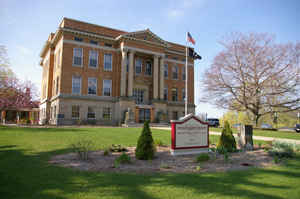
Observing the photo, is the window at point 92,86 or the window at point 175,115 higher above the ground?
the window at point 92,86

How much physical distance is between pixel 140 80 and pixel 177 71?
9103 millimetres

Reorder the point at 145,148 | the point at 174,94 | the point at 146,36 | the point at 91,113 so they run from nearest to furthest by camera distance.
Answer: the point at 145,148 < the point at 91,113 < the point at 146,36 < the point at 174,94

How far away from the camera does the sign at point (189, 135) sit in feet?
28.0

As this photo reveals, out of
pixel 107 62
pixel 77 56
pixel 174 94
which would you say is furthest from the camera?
pixel 174 94

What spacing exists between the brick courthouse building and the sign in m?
22.5

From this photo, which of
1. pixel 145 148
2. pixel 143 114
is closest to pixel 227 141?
pixel 145 148

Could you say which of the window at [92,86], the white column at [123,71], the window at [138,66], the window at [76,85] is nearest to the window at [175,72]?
the window at [138,66]

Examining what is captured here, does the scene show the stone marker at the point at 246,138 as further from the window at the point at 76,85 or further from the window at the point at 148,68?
the window at the point at 148,68

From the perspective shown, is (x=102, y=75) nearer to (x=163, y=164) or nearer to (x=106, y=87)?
(x=106, y=87)

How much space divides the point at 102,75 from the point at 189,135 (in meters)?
27.0

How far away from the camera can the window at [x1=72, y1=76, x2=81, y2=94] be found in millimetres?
31609

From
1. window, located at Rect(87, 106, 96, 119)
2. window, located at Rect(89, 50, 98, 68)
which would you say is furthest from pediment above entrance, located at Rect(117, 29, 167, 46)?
window, located at Rect(87, 106, 96, 119)

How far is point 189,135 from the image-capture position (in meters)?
8.93

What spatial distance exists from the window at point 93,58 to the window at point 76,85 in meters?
2.95
